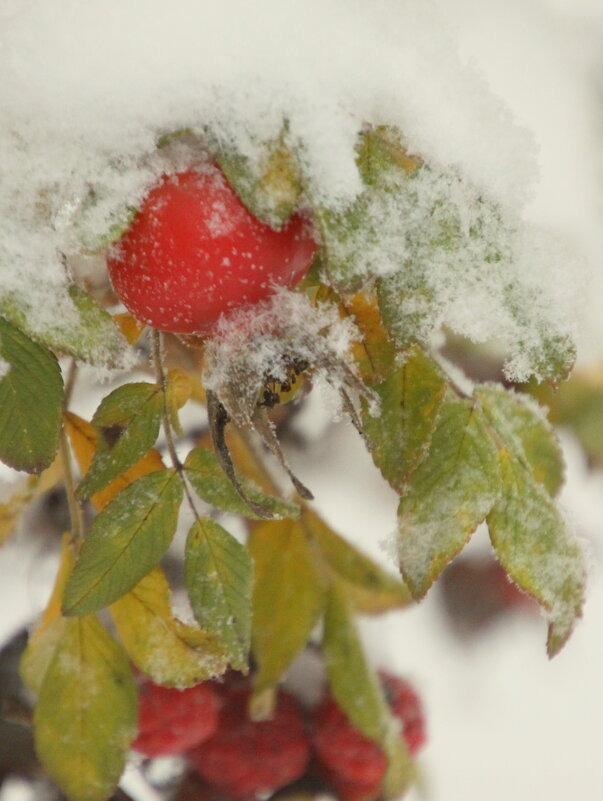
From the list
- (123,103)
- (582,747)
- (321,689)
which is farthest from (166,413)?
(582,747)

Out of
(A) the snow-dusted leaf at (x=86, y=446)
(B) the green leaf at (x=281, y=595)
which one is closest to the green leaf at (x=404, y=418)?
(A) the snow-dusted leaf at (x=86, y=446)

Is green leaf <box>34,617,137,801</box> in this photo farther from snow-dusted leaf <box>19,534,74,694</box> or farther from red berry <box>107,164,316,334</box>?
red berry <box>107,164,316,334</box>

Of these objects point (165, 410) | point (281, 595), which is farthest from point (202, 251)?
point (281, 595)

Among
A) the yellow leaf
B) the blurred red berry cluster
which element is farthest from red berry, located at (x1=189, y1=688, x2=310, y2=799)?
the yellow leaf

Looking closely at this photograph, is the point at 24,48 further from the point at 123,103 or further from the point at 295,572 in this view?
the point at 295,572

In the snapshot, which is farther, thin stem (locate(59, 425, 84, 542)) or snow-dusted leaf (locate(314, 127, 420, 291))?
thin stem (locate(59, 425, 84, 542))

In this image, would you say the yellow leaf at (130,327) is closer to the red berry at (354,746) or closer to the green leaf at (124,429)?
the green leaf at (124,429)
